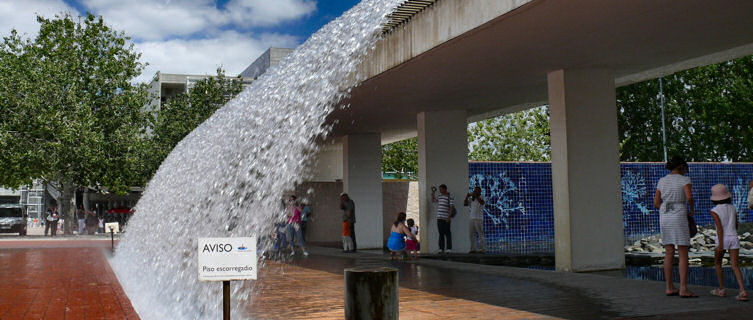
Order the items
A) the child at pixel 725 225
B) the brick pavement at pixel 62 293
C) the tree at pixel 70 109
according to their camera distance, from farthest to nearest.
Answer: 1. the tree at pixel 70 109
2. the child at pixel 725 225
3. the brick pavement at pixel 62 293

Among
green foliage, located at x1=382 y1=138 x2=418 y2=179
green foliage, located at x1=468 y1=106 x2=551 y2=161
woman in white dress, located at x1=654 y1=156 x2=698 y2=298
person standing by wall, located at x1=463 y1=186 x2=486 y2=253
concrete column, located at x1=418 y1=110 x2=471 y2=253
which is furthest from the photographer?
green foliage, located at x1=382 y1=138 x2=418 y2=179

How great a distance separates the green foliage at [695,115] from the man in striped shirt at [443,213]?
21501 mm

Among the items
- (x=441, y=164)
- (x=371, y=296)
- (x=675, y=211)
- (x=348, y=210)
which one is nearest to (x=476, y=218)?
(x=441, y=164)

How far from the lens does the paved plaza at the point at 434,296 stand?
20.0 feet

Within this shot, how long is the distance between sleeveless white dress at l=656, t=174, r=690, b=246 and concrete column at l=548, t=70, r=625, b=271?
2.77 metres

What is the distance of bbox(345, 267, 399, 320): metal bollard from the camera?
13.0 feet

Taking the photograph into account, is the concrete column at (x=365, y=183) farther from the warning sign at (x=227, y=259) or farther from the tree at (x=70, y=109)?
the tree at (x=70, y=109)

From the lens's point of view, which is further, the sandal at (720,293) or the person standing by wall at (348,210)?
the person standing by wall at (348,210)

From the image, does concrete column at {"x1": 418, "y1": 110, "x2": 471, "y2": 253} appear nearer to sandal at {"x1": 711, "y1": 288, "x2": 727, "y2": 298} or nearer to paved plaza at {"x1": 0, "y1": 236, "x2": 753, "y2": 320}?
paved plaza at {"x1": 0, "y1": 236, "x2": 753, "y2": 320}

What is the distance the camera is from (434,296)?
7.59 m

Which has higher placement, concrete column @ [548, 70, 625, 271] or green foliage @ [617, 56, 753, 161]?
green foliage @ [617, 56, 753, 161]

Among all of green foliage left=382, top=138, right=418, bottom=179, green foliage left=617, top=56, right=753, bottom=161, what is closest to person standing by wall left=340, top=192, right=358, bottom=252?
green foliage left=617, top=56, right=753, bottom=161

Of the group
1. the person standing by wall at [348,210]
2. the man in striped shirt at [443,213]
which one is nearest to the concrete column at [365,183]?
the person standing by wall at [348,210]

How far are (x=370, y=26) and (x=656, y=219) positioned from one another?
1396 cm
